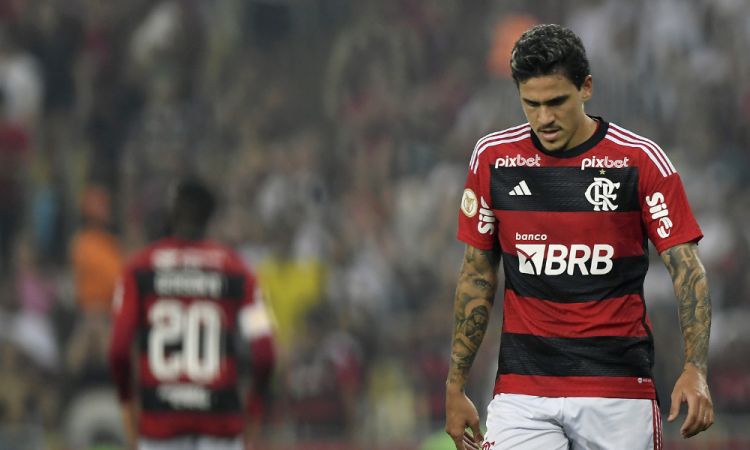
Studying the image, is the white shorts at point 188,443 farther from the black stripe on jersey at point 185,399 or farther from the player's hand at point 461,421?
the player's hand at point 461,421

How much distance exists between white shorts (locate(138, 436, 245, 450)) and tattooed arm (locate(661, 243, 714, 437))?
99.4 inches

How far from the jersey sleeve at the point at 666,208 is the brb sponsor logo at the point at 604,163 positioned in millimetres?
72

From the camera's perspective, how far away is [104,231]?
408 inches

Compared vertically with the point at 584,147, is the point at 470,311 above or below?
below

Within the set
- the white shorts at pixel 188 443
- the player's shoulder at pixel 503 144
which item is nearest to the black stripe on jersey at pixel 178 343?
the white shorts at pixel 188 443

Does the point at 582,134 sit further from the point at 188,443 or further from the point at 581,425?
the point at 188,443

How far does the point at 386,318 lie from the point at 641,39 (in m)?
3.91

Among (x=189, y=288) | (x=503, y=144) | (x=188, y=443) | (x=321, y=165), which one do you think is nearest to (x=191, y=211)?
(x=189, y=288)

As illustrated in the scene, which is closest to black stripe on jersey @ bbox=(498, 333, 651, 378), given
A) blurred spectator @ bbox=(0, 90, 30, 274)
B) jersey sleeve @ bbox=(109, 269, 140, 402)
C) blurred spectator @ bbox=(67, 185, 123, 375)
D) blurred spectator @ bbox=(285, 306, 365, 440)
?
jersey sleeve @ bbox=(109, 269, 140, 402)

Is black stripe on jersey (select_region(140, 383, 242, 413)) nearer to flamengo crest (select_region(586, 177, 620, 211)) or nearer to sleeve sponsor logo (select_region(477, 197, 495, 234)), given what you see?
sleeve sponsor logo (select_region(477, 197, 495, 234))

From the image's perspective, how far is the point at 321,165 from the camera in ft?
35.1

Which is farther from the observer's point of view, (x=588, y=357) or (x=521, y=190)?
(x=521, y=190)

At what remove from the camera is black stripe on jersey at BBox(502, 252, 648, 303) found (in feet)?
11.5

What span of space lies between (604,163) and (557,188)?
0.18m
